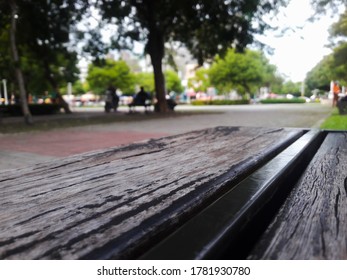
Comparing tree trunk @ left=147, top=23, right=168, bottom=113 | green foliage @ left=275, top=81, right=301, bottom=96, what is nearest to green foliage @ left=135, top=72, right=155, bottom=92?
tree trunk @ left=147, top=23, right=168, bottom=113

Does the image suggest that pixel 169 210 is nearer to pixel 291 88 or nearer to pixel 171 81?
pixel 171 81

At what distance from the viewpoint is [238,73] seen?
3659 cm

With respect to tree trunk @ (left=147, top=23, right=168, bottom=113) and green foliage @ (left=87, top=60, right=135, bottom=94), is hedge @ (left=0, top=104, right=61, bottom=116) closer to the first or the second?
tree trunk @ (left=147, top=23, right=168, bottom=113)

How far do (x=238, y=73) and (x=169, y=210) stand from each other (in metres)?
37.2

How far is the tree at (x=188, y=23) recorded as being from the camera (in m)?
13.3

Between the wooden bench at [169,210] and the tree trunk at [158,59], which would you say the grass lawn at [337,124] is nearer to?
the wooden bench at [169,210]

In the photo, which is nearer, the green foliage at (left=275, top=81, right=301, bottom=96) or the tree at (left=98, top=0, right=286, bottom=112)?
the tree at (left=98, top=0, right=286, bottom=112)

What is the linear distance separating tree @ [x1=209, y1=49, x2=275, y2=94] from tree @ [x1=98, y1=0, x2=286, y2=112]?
19.6 meters

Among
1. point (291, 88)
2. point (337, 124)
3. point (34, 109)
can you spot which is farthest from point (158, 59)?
point (291, 88)

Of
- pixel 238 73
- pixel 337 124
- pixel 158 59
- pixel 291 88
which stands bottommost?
pixel 337 124

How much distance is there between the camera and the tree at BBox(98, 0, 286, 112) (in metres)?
13.3

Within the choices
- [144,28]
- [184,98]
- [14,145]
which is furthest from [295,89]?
[14,145]

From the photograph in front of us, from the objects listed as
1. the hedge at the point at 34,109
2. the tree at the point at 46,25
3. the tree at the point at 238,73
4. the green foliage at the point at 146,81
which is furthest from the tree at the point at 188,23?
the green foliage at the point at 146,81
